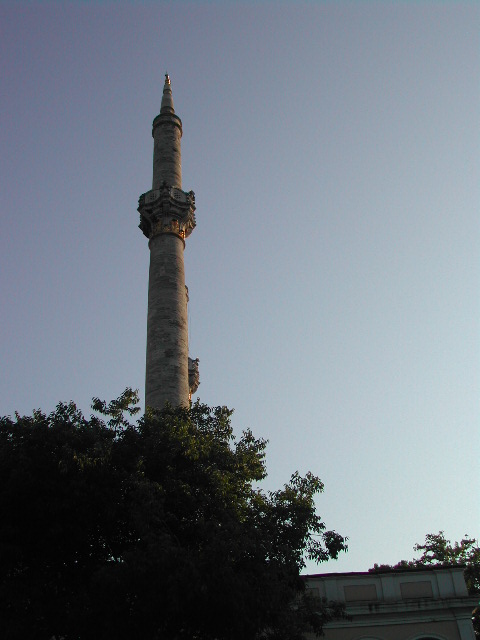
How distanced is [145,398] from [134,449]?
9.16m

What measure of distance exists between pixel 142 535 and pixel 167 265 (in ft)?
52.2

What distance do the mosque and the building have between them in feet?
0.09

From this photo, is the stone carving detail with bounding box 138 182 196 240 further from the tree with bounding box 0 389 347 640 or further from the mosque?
the tree with bounding box 0 389 347 640

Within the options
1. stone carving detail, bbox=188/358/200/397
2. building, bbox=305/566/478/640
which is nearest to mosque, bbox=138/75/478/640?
building, bbox=305/566/478/640

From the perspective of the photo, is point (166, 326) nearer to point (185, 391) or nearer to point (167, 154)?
point (185, 391)

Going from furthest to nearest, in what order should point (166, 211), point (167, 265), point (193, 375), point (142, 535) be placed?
1. point (193, 375)
2. point (166, 211)
3. point (167, 265)
4. point (142, 535)

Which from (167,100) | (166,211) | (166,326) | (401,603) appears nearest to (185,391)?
(166,326)

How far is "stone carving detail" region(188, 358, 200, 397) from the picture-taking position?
36.8 meters

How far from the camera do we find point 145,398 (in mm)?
25359

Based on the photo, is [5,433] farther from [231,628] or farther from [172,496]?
[231,628]

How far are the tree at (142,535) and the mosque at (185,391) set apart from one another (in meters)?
3.55

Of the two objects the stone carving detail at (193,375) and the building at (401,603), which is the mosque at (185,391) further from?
the stone carving detail at (193,375)

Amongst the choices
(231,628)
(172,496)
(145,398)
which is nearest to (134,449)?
(172,496)

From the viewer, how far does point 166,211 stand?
2983 centimetres
